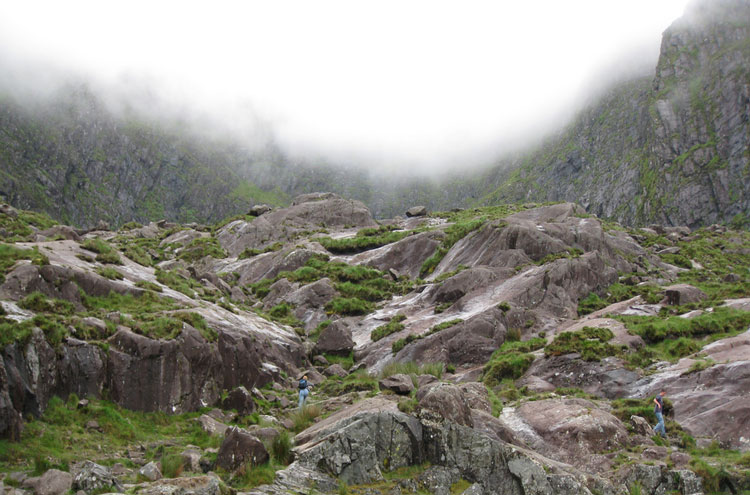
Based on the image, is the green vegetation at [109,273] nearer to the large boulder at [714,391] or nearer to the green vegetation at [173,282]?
the green vegetation at [173,282]

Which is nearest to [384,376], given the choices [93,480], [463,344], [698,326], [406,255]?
[463,344]

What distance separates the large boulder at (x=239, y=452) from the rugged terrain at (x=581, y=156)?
145m

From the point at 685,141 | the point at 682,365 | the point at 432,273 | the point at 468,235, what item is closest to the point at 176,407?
the point at 682,365

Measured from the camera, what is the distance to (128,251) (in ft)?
136

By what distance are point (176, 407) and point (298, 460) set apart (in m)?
9.32

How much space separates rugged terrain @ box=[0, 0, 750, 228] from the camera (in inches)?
5679

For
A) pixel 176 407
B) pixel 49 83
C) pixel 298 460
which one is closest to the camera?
pixel 298 460

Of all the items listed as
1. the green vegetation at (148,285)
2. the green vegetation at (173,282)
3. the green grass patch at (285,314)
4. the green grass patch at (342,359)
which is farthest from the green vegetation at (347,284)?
the green vegetation at (148,285)

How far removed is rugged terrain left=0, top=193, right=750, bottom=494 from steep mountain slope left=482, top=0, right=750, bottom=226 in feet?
333

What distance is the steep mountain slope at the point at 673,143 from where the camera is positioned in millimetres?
142250

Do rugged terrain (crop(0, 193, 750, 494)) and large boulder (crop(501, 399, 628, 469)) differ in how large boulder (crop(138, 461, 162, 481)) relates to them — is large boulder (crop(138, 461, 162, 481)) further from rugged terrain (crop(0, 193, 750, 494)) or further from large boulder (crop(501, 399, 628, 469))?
large boulder (crop(501, 399, 628, 469))

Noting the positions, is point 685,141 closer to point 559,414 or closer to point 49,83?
point 559,414

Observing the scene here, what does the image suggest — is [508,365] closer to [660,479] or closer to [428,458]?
[660,479]

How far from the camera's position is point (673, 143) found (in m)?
154
